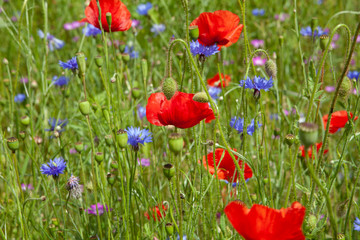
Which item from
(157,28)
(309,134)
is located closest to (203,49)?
(309,134)

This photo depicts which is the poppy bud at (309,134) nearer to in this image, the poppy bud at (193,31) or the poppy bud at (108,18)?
the poppy bud at (193,31)

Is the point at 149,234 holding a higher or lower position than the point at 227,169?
lower

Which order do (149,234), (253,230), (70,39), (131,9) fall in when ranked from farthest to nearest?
(70,39) < (131,9) < (149,234) < (253,230)

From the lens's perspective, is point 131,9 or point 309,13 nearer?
point 131,9

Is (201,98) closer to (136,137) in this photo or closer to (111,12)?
(136,137)

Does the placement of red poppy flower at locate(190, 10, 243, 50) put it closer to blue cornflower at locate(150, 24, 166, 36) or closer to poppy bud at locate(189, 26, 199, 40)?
poppy bud at locate(189, 26, 199, 40)

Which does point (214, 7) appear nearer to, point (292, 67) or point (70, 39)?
point (292, 67)

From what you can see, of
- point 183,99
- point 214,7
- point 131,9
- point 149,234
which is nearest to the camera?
point 183,99

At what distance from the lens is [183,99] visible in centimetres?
104

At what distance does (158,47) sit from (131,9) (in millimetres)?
389

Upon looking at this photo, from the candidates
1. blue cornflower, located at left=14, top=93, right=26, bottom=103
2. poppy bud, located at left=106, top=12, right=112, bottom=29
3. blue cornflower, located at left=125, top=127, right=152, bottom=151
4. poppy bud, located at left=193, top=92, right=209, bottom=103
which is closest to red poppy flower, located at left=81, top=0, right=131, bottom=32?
poppy bud, located at left=106, top=12, right=112, bottom=29

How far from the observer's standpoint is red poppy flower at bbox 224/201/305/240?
2.53 ft

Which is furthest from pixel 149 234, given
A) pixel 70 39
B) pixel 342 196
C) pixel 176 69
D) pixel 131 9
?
pixel 70 39

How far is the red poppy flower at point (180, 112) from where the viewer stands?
1.02m
